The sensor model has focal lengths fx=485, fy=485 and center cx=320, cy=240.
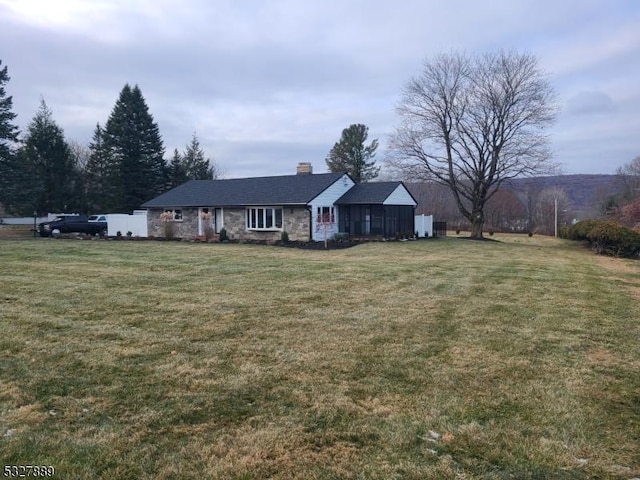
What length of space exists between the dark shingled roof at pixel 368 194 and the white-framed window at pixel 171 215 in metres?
10.1

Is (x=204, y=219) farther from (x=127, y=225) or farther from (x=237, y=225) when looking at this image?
(x=127, y=225)

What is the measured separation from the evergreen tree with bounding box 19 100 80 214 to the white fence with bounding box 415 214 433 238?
93.7ft

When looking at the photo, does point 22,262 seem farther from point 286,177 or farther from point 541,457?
point 286,177

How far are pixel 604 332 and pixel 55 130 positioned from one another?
138 ft

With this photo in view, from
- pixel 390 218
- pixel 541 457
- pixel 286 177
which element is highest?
pixel 286 177

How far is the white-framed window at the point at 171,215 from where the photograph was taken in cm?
2941

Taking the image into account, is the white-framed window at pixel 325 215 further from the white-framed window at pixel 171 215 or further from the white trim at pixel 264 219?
the white-framed window at pixel 171 215

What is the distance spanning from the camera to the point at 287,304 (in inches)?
311

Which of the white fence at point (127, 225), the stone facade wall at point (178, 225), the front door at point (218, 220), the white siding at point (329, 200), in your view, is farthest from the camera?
the white fence at point (127, 225)

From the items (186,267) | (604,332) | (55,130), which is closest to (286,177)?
(186,267)

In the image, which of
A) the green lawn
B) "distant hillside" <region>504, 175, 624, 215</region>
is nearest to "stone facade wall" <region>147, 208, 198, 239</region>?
the green lawn

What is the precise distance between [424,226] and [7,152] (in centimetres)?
2671

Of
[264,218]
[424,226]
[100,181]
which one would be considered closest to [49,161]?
[100,181]

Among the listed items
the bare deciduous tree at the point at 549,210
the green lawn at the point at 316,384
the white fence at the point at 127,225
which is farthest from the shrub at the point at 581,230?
the white fence at the point at 127,225
